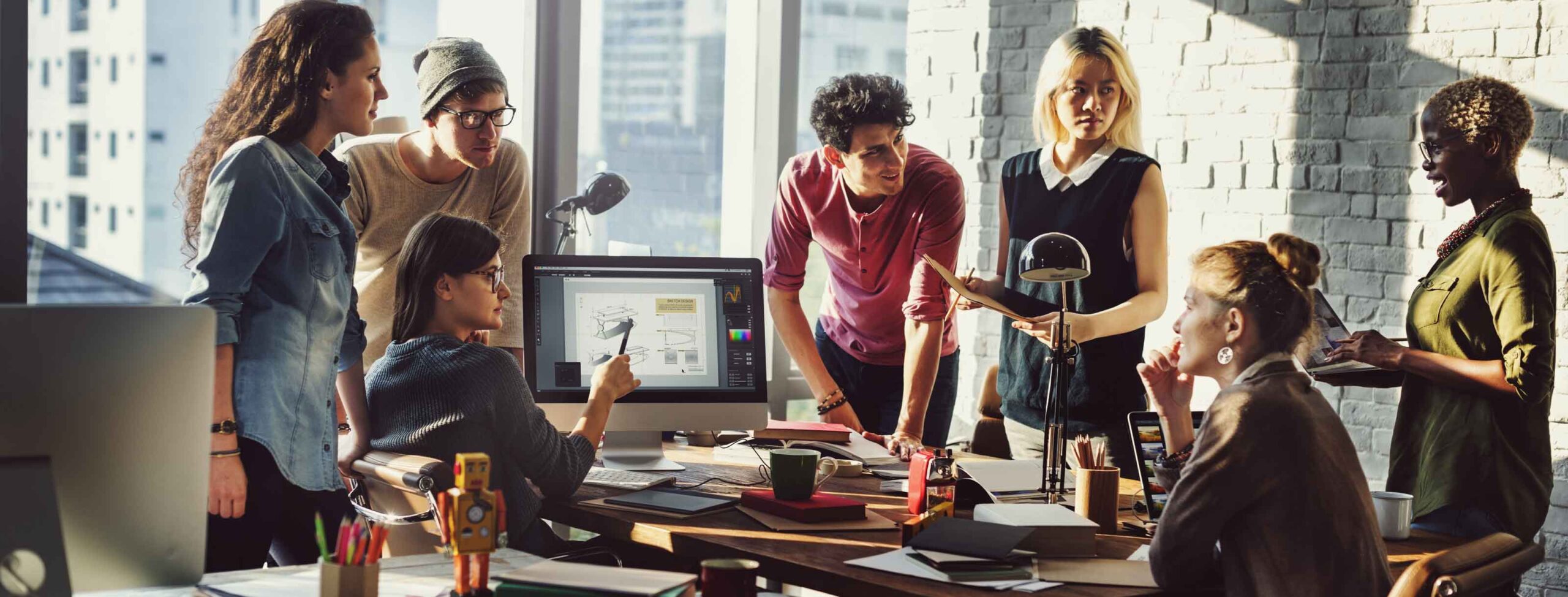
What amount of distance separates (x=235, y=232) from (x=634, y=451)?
0.95m

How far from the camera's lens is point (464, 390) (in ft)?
7.20

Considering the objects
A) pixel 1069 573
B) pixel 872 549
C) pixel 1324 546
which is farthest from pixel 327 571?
pixel 1324 546

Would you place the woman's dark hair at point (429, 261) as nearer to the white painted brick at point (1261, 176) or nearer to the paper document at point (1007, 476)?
the paper document at point (1007, 476)

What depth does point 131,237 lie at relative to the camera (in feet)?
10.8

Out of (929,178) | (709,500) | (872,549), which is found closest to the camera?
(872,549)

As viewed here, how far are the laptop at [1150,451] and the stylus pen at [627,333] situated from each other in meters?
0.98

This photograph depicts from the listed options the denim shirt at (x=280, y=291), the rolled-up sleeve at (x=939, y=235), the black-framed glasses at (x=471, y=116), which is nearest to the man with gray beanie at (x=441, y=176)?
the black-framed glasses at (x=471, y=116)

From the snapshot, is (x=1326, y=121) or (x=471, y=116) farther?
(x=1326, y=121)

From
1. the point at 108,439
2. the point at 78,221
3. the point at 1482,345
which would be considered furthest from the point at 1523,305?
the point at 78,221

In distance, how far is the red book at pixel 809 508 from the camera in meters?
2.11

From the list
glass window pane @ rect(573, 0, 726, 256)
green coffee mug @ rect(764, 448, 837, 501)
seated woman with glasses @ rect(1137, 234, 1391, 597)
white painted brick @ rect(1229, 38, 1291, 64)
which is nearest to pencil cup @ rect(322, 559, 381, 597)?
green coffee mug @ rect(764, 448, 837, 501)

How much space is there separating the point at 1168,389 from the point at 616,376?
0.99 m

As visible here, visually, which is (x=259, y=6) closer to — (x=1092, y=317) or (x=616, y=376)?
(x=616, y=376)

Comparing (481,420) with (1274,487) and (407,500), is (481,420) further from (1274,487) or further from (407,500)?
(1274,487)
